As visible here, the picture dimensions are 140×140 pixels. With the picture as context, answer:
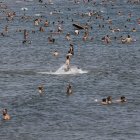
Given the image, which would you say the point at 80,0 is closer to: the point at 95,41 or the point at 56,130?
the point at 95,41

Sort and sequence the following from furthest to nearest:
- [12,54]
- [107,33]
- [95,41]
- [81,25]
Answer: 1. [81,25]
2. [107,33]
3. [95,41]
4. [12,54]

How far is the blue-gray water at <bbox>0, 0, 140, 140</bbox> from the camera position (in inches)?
1987

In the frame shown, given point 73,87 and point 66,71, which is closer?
point 73,87

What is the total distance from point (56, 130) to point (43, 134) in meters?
1.36

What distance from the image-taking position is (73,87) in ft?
213

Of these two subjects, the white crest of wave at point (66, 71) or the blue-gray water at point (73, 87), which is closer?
the blue-gray water at point (73, 87)

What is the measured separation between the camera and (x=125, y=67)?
75875 millimetres

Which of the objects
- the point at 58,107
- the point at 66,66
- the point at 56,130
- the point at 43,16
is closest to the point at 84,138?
the point at 56,130

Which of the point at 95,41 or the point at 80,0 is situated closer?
the point at 95,41

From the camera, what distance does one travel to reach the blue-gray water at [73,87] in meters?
50.5

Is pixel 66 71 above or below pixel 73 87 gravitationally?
above

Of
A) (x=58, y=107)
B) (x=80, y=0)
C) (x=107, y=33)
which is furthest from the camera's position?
(x=80, y=0)

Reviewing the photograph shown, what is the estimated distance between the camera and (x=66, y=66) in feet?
236

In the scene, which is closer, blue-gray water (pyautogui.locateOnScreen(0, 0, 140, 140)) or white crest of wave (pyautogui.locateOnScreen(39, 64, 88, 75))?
blue-gray water (pyautogui.locateOnScreen(0, 0, 140, 140))
